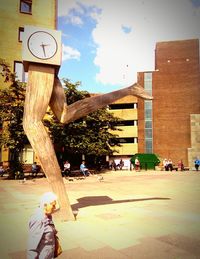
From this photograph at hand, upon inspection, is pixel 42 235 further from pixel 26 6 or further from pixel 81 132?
pixel 26 6

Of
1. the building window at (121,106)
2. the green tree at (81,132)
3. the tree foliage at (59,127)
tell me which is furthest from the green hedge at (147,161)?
the building window at (121,106)

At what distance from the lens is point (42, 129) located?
744 cm

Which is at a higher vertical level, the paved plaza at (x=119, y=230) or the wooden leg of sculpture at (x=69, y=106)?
the wooden leg of sculpture at (x=69, y=106)

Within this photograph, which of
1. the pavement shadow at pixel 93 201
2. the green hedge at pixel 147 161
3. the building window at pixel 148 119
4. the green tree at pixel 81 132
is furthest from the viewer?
the building window at pixel 148 119

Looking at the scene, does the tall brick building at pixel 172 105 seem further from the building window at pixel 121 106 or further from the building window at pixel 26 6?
the building window at pixel 26 6

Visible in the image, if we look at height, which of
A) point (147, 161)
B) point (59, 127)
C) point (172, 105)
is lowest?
point (147, 161)

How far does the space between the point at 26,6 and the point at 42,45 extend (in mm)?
24914

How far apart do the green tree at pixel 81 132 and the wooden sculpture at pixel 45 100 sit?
15.6 meters

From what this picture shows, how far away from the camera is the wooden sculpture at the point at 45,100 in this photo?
288 inches

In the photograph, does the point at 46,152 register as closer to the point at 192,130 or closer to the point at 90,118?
the point at 90,118

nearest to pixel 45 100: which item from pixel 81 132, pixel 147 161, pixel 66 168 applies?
pixel 66 168

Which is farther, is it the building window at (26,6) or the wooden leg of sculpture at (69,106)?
the building window at (26,6)

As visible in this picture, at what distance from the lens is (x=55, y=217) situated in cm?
735

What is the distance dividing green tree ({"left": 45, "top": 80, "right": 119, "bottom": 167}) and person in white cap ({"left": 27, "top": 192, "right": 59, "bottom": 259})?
20.2m
